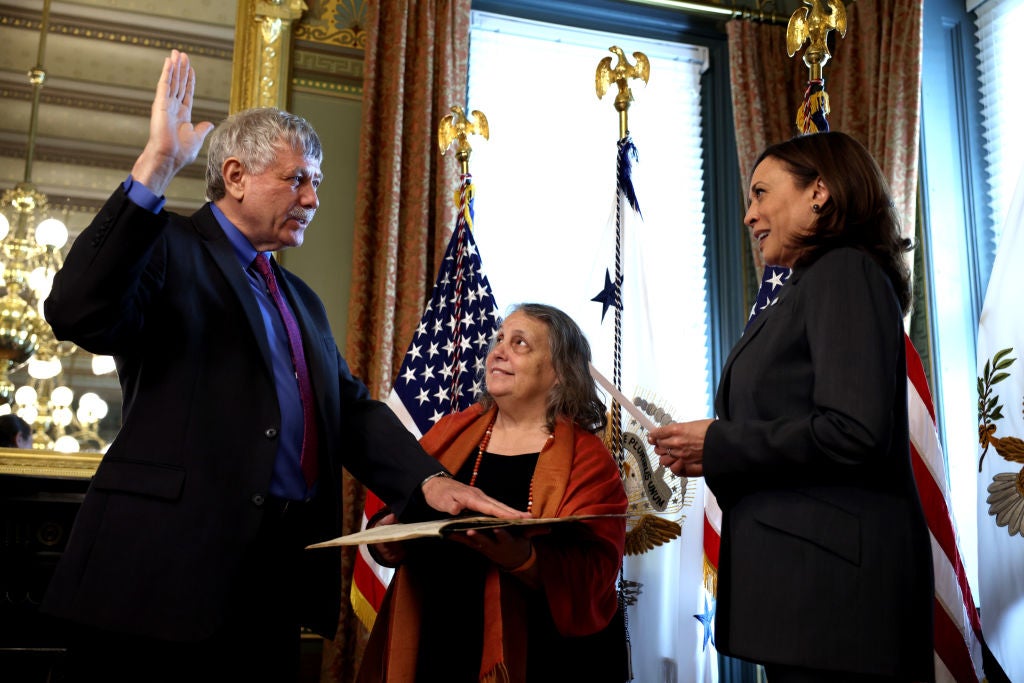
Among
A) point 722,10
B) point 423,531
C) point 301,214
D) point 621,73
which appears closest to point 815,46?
point 621,73

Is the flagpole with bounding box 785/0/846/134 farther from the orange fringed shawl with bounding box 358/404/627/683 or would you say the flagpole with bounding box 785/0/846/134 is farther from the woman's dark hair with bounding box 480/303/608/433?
the orange fringed shawl with bounding box 358/404/627/683

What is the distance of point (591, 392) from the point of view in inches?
115

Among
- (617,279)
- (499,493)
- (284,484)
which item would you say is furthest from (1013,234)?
(284,484)

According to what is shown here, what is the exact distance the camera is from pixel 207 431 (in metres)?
1.84

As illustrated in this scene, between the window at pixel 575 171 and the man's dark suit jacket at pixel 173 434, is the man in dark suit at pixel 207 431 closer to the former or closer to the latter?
the man's dark suit jacket at pixel 173 434

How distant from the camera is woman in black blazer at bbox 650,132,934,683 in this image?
5.41 ft

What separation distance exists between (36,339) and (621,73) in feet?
8.32

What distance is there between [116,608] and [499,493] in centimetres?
120

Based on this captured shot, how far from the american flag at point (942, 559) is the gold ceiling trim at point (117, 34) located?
272cm

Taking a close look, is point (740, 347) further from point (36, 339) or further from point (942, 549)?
point (36, 339)


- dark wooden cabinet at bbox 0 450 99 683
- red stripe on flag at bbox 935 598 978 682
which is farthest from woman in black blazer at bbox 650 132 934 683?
dark wooden cabinet at bbox 0 450 99 683

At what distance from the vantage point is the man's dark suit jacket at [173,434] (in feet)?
5.53

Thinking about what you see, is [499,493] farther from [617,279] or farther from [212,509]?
[617,279]

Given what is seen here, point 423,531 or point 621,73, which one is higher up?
point 621,73
